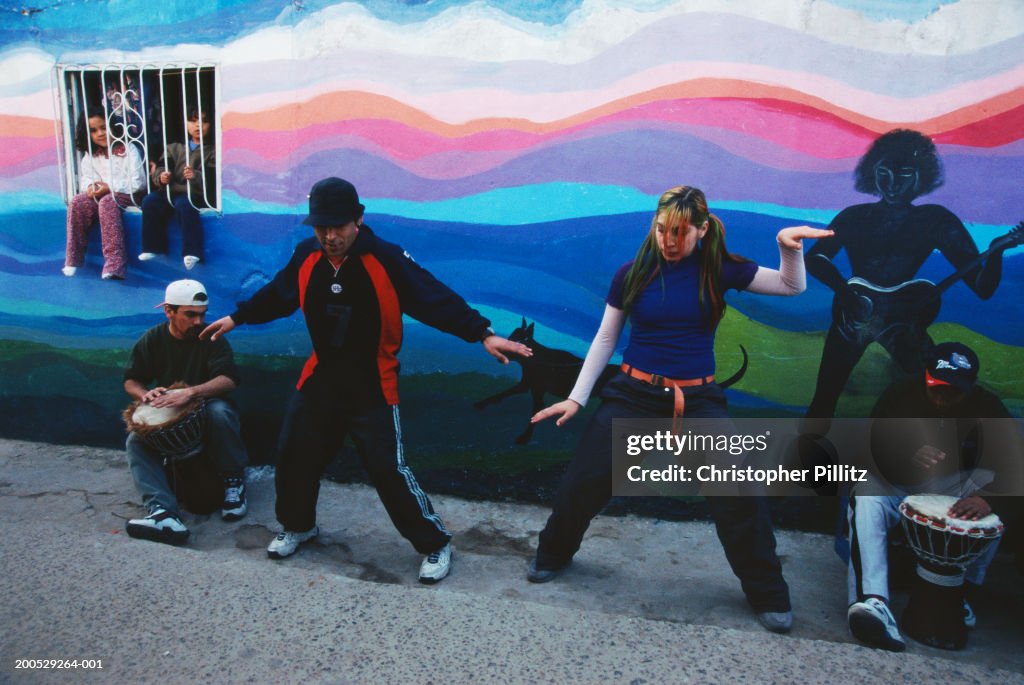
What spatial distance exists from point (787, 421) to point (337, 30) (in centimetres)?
330

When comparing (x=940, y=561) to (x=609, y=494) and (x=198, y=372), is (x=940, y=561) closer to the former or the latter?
(x=609, y=494)

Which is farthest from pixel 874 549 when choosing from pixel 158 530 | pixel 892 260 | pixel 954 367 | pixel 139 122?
pixel 139 122

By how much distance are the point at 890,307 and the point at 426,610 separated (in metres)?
2.67

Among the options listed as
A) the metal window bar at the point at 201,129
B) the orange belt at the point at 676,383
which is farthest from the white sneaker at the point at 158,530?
the orange belt at the point at 676,383

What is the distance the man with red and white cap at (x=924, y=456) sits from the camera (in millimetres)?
3244

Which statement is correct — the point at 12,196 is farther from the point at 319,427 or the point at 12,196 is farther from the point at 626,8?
the point at 626,8

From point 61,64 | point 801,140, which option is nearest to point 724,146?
point 801,140

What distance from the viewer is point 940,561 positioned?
124 inches

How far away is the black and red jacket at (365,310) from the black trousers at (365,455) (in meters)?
0.09

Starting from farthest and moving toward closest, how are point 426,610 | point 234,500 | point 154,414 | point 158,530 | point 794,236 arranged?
point 234,500 < point 154,414 < point 158,530 < point 426,610 < point 794,236

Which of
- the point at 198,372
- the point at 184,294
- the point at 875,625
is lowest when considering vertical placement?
the point at 875,625

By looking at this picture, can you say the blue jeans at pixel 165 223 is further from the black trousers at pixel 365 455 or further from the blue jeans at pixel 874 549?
the blue jeans at pixel 874 549

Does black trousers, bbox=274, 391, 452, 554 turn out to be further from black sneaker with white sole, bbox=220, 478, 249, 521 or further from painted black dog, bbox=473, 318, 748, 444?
painted black dog, bbox=473, 318, 748, 444

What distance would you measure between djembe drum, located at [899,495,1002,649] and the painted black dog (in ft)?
5.71
